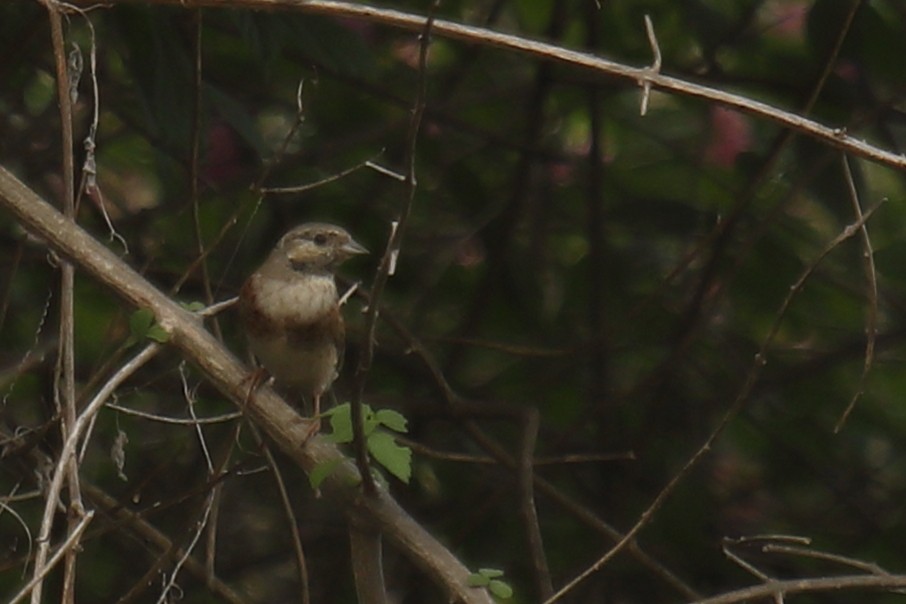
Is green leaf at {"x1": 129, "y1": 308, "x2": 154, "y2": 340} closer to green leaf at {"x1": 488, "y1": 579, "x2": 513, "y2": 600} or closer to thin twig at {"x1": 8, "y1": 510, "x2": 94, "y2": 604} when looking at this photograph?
thin twig at {"x1": 8, "y1": 510, "x2": 94, "y2": 604}

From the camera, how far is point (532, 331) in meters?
4.96

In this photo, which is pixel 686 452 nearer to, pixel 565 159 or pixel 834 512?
pixel 834 512

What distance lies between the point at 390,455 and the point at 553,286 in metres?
2.35

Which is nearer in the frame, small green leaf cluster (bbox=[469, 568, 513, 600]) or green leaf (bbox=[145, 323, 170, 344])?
small green leaf cluster (bbox=[469, 568, 513, 600])

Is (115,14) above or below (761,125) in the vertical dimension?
above

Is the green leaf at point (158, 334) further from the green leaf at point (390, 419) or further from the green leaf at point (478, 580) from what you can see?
the green leaf at point (478, 580)

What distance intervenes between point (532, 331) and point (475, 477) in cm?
43

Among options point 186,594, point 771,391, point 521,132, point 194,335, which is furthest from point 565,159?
point 194,335

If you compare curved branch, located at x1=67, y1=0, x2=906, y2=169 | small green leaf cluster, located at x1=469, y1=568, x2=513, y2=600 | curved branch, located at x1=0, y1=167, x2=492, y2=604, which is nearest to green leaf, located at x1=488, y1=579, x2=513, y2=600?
small green leaf cluster, located at x1=469, y1=568, x2=513, y2=600

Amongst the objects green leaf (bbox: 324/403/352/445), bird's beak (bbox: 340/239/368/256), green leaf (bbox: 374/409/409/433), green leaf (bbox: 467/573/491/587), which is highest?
green leaf (bbox: 374/409/409/433)

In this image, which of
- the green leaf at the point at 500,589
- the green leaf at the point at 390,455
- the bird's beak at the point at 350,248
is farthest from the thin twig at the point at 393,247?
the bird's beak at the point at 350,248

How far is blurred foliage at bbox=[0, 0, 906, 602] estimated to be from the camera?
4.59 meters

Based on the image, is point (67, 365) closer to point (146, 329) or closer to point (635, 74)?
point (146, 329)

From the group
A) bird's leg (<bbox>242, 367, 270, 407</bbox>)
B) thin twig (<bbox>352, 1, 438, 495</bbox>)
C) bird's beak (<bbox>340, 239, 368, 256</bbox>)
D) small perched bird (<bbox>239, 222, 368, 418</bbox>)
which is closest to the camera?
thin twig (<bbox>352, 1, 438, 495</bbox>)
